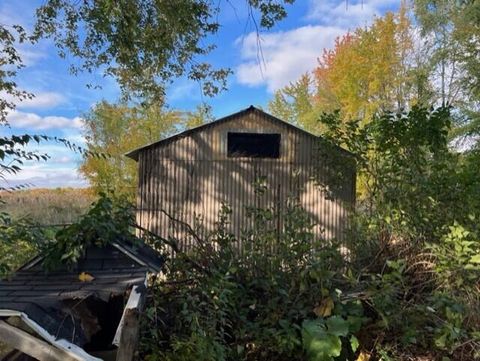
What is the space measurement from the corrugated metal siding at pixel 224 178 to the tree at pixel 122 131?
9445mm

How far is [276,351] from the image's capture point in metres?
4.38

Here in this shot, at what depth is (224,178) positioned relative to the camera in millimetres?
9523

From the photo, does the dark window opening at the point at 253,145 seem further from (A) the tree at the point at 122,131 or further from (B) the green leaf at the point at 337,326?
(A) the tree at the point at 122,131

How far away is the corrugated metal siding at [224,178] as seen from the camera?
370 inches

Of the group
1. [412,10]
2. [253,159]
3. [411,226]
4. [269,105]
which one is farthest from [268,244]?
[269,105]

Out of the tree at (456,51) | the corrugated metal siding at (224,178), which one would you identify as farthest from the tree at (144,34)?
the tree at (456,51)

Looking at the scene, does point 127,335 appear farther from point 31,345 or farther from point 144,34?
point 144,34

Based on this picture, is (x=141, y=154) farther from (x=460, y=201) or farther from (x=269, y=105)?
(x=269, y=105)

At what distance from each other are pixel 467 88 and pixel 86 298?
50.4 ft

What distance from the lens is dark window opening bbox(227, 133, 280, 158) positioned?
9742 millimetres

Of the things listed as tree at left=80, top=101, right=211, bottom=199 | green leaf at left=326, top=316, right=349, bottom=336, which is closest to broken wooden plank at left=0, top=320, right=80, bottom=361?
green leaf at left=326, top=316, right=349, bottom=336

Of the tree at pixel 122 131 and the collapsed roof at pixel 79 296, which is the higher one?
the tree at pixel 122 131

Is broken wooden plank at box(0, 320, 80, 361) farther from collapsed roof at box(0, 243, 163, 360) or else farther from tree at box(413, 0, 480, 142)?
tree at box(413, 0, 480, 142)

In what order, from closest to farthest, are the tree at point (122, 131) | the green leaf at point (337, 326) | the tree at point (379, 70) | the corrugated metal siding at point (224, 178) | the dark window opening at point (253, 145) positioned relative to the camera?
the green leaf at point (337, 326) → the corrugated metal siding at point (224, 178) → the dark window opening at point (253, 145) → the tree at point (379, 70) → the tree at point (122, 131)
